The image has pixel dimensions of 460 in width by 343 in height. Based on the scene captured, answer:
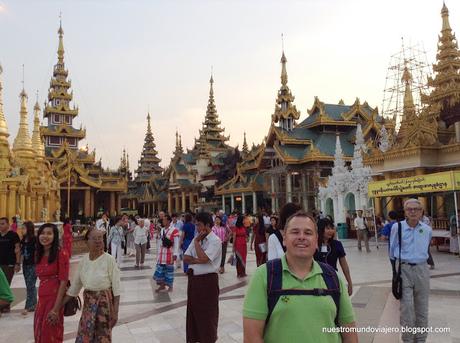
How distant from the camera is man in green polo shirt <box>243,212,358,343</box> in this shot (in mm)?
2092

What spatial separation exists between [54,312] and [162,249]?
16.6ft

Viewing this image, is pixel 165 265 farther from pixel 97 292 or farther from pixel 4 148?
pixel 4 148

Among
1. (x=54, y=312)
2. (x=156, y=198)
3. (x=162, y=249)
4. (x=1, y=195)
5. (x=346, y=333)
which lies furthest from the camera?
(x=156, y=198)

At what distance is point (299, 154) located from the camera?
1378 inches

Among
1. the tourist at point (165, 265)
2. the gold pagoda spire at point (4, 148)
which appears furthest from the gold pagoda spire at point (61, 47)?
the tourist at point (165, 265)

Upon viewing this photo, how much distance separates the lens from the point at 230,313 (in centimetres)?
681

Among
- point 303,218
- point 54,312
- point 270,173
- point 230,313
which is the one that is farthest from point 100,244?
point 270,173

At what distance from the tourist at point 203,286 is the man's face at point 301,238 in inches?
115

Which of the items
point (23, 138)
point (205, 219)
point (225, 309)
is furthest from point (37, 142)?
point (205, 219)

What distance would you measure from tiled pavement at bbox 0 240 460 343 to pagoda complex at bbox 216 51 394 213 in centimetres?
2051

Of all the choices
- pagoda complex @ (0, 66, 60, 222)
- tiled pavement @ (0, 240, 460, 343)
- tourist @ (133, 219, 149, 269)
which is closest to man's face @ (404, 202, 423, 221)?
tiled pavement @ (0, 240, 460, 343)

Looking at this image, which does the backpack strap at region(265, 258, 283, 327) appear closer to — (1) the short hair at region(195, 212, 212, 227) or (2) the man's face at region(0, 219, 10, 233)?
(1) the short hair at region(195, 212, 212, 227)

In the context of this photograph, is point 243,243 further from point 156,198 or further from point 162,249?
point 156,198

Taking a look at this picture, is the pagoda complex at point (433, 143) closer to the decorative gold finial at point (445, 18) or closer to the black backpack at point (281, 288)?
the decorative gold finial at point (445, 18)
